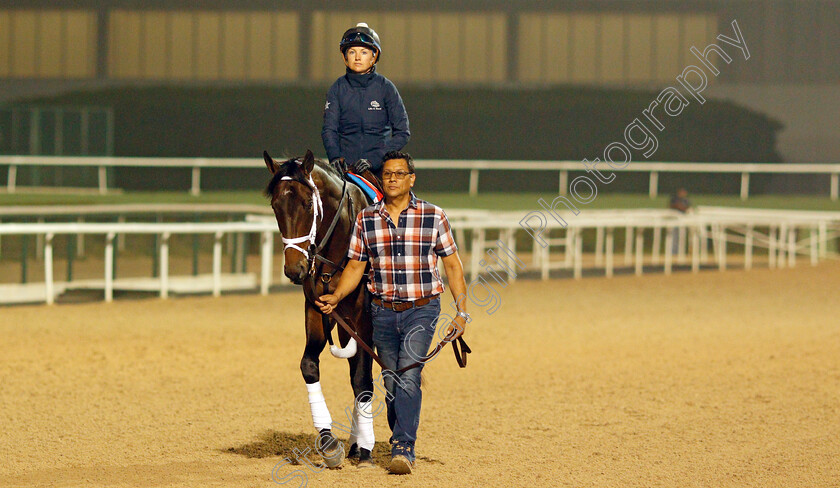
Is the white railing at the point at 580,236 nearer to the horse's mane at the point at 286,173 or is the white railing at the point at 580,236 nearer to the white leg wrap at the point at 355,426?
the white leg wrap at the point at 355,426

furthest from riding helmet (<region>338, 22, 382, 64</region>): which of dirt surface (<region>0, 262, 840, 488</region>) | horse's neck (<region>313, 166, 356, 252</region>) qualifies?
dirt surface (<region>0, 262, 840, 488</region>)

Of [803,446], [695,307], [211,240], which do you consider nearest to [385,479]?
[803,446]

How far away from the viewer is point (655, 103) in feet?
70.5

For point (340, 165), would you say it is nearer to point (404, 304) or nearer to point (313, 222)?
point (313, 222)

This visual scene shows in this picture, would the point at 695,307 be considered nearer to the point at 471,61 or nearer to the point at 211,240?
the point at 211,240

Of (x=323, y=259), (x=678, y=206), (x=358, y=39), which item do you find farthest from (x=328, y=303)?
(x=678, y=206)

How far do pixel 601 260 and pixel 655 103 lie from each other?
4.88 m

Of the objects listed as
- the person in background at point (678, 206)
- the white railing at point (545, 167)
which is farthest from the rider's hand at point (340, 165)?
the white railing at point (545, 167)

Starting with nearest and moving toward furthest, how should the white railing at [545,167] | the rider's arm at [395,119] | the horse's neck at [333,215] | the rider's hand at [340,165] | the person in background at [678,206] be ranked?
the horse's neck at [333,215] → the rider's hand at [340,165] → the rider's arm at [395,119] → the person in background at [678,206] → the white railing at [545,167]

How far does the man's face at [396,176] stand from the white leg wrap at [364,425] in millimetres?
962

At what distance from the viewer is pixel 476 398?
22.0 ft

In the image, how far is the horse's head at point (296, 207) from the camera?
175 inches

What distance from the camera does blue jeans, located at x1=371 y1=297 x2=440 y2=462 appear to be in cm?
462

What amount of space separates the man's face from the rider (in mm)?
567
